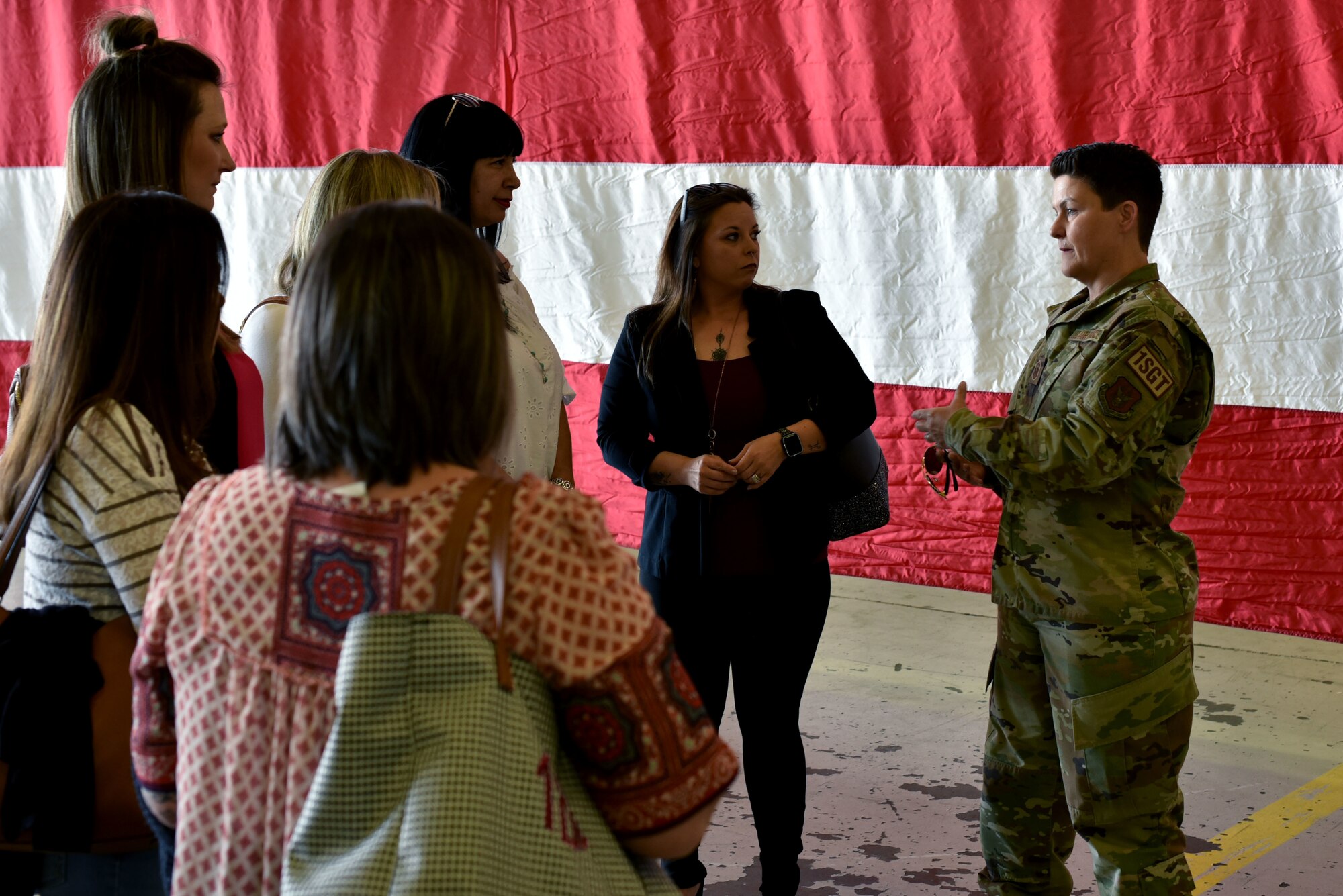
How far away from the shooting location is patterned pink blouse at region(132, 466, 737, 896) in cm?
103

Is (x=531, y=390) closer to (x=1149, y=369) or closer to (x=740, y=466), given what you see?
(x=740, y=466)

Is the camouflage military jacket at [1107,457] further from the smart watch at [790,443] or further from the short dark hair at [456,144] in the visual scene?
the short dark hair at [456,144]

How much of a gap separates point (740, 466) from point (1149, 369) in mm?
754

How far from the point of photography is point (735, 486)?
2.49m

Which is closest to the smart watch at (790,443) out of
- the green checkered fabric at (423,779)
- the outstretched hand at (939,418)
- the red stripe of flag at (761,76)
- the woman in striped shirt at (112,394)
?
the outstretched hand at (939,418)

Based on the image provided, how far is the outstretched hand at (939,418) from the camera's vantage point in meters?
2.28

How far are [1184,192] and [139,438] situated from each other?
3.51m

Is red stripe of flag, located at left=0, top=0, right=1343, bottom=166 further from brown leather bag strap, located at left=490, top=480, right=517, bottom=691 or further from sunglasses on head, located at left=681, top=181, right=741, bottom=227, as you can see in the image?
brown leather bag strap, located at left=490, top=480, right=517, bottom=691

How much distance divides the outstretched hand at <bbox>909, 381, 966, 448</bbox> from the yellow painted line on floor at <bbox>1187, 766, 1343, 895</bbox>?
1.01 meters

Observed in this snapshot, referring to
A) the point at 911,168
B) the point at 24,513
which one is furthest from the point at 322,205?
the point at 911,168

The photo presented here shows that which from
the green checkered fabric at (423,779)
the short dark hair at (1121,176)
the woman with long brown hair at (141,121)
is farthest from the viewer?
the short dark hair at (1121,176)

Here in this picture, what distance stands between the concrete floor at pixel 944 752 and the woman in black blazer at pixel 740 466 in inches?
12.0

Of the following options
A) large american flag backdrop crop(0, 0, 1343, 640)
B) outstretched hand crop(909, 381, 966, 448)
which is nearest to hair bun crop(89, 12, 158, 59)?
outstretched hand crop(909, 381, 966, 448)

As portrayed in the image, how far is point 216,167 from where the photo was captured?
2033mm
